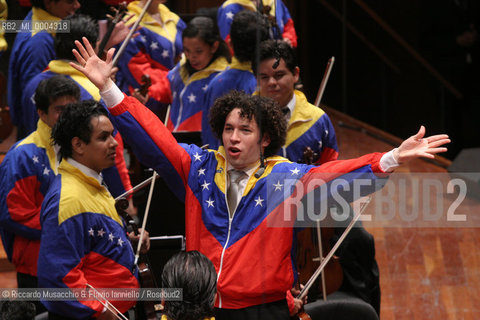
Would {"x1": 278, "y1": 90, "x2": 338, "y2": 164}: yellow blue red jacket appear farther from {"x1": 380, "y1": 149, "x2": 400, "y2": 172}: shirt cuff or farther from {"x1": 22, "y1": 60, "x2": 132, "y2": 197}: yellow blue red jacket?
{"x1": 380, "y1": 149, "x2": 400, "y2": 172}: shirt cuff

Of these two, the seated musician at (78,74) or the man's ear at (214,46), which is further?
the man's ear at (214,46)

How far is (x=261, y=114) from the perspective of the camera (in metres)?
2.46

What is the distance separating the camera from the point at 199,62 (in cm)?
366

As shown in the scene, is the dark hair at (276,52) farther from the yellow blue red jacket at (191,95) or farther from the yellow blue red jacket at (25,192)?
the yellow blue red jacket at (25,192)

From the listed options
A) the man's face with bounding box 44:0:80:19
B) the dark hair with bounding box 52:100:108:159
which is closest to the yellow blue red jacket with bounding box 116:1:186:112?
the man's face with bounding box 44:0:80:19

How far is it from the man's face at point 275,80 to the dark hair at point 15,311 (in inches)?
53.6

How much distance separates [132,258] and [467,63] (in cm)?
223

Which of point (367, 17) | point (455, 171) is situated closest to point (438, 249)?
point (455, 171)

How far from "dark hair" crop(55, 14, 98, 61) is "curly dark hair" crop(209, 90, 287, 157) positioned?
790 mm

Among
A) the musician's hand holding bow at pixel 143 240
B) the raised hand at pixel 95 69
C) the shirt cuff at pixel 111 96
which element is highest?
the raised hand at pixel 95 69

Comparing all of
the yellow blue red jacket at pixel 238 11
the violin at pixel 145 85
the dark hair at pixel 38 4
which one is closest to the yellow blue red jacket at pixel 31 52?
the dark hair at pixel 38 4

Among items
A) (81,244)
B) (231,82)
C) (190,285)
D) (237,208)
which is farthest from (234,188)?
(231,82)

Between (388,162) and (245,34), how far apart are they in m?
1.25

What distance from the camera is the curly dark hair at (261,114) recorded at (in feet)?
8.01
